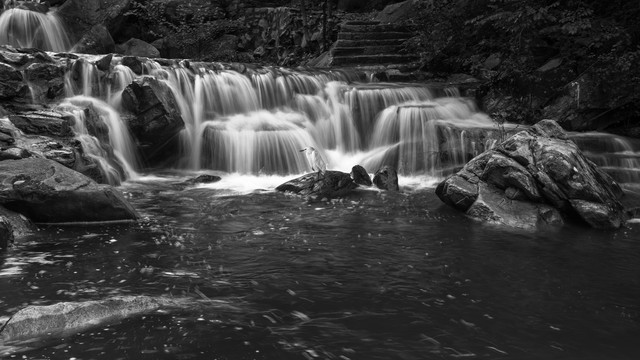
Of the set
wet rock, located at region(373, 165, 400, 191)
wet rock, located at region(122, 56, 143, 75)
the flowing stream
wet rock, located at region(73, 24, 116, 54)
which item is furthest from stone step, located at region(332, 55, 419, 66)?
wet rock, located at region(373, 165, 400, 191)

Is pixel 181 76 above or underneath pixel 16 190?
above

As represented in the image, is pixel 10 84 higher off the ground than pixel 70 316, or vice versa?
pixel 10 84

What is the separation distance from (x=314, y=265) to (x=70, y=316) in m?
3.01

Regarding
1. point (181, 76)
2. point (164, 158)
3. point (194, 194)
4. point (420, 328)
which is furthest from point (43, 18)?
point (420, 328)

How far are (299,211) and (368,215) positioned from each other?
52.5 inches

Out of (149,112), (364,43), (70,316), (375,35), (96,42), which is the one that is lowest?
(70,316)

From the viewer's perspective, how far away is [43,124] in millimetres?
10680

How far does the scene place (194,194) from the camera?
36.6 feet

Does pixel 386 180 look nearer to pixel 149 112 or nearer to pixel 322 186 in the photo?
pixel 322 186

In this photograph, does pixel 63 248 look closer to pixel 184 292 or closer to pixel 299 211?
pixel 184 292

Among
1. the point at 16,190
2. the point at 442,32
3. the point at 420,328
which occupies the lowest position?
the point at 420,328

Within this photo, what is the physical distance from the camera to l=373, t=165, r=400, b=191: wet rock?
11781mm

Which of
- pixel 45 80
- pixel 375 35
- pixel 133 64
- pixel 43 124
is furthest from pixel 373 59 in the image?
pixel 43 124

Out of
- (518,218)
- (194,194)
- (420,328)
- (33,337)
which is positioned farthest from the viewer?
(194,194)
